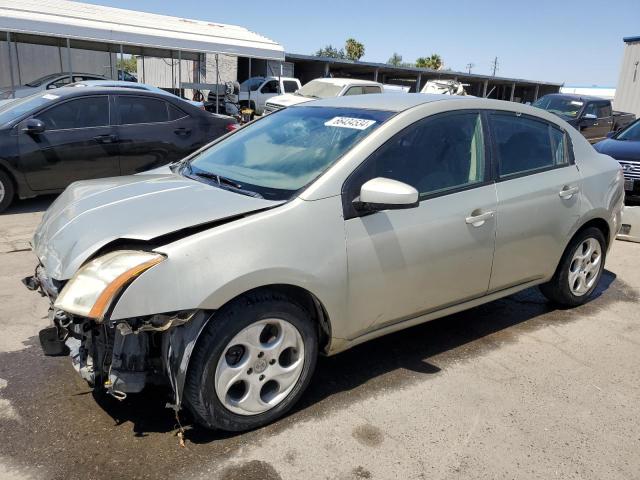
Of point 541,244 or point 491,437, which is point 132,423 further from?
point 541,244

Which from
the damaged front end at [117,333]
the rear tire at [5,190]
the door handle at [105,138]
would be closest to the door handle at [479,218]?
the damaged front end at [117,333]

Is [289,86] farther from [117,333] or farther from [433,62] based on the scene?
[433,62]

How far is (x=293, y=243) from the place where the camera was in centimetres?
272

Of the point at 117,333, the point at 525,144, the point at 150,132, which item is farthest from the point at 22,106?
the point at 525,144

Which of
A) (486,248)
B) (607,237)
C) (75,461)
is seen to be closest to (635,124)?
(607,237)

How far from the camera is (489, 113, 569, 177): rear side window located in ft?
12.2

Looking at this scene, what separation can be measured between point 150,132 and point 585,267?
5855 mm

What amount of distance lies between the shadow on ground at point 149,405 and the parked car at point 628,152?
3.56 meters

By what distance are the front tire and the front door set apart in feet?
1.20

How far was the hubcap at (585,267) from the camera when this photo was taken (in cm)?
443

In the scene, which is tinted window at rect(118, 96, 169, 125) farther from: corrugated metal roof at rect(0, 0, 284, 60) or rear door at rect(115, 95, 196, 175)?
corrugated metal roof at rect(0, 0, 284, 60)

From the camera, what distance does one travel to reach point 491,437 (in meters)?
2.85

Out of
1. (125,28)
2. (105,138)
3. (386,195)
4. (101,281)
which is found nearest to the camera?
(101,281)

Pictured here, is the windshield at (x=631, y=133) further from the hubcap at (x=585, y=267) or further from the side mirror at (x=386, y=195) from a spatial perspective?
the side mirror at (x=386, y=195)
